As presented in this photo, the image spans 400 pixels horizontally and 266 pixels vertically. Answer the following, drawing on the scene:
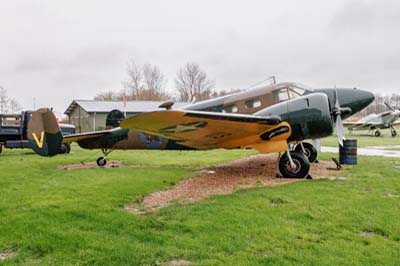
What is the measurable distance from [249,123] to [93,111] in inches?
1353

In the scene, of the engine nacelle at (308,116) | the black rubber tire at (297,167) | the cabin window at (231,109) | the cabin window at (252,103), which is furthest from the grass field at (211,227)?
the cabin window at (231,109)

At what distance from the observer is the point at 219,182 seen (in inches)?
319

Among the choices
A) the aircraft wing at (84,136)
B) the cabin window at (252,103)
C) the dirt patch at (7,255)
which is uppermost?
the cabin window at (252,103)

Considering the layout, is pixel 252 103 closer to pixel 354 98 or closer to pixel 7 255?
pixel 354 98

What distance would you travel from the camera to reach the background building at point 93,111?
128 feet

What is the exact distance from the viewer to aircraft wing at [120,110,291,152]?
21.2 ft

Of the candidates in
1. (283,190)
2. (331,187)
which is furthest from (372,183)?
(283,190)

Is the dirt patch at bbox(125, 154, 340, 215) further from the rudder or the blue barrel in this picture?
the rudder

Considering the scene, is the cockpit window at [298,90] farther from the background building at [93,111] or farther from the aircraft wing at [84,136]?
the background building at [93,111]

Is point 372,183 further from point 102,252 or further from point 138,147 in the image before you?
point 138,147

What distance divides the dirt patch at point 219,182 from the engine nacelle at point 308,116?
1194 millimetres

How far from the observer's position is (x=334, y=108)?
8953mm

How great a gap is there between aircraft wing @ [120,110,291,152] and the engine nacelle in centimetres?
24

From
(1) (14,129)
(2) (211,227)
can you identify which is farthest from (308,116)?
(1) (14,129)
